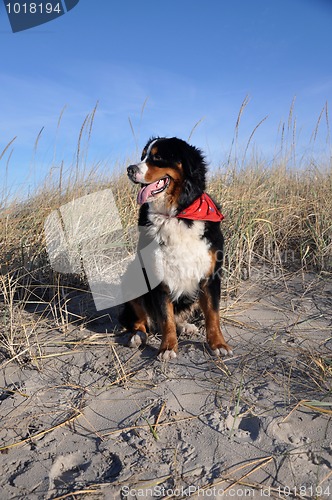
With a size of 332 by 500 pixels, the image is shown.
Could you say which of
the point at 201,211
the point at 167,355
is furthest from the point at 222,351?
the point at 201,211

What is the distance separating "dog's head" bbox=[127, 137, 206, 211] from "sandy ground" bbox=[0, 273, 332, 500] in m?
1.02

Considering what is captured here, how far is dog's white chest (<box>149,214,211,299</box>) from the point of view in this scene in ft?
9.53

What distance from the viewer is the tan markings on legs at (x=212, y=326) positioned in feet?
9.26

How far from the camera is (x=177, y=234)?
292cm

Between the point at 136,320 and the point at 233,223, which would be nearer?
the point at 136,320

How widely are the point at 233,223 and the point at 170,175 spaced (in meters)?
1.81

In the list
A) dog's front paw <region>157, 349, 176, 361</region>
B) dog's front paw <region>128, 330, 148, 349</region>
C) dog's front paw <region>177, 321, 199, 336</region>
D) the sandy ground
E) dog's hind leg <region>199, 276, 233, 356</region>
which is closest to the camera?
the sandy ground

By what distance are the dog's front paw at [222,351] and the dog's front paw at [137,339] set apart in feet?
1.82

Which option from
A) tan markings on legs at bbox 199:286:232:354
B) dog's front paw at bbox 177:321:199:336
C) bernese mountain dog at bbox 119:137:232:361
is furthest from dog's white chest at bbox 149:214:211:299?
dog's front paw at bbox 177:321:199:336

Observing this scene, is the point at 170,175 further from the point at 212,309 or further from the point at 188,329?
the point at 188,329

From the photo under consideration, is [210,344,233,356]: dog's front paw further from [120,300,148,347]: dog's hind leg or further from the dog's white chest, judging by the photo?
[120,300,148,347]: dog's hind leg

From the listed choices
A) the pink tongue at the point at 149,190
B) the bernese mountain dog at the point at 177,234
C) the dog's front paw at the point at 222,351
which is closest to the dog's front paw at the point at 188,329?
the bernese mountain dog at the point at 177,234

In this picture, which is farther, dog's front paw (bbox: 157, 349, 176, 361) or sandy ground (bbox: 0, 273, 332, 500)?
dog's front paw (bbox: 157, 349, 176, 361)

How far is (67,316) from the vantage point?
345cm
